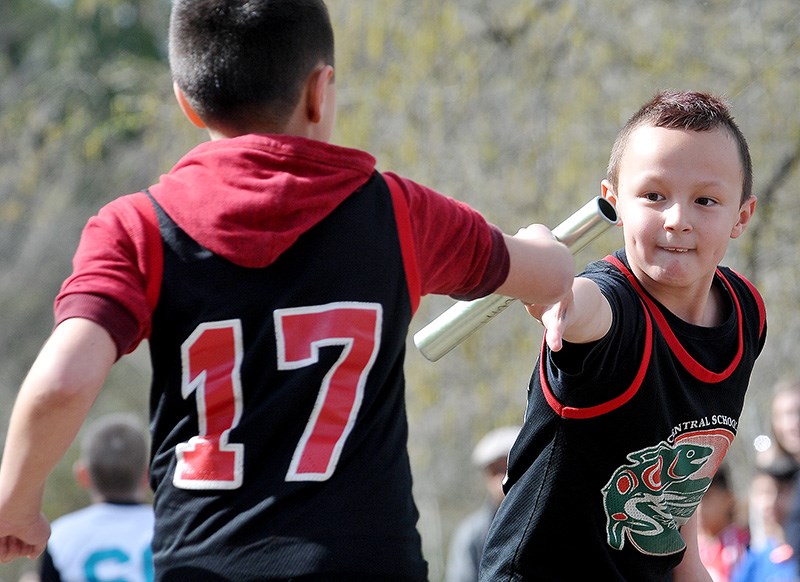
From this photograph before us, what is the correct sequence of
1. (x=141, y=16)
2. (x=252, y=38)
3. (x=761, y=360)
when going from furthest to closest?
1. (x=141, y=16)
2. (x=761, y=360)
3. (x=252, y=38)

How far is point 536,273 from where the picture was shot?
2.29 m

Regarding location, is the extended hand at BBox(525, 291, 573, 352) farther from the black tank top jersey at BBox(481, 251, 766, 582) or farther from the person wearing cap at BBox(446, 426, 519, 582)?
the person wearing cap at BBox(446, 426, 519, 582)

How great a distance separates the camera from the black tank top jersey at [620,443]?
2.52 m

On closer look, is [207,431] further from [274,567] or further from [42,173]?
[42,173]

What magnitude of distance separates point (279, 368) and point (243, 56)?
55 centimetres

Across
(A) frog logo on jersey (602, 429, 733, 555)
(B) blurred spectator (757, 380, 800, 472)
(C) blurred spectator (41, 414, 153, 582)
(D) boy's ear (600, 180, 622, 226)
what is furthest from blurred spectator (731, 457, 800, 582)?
(D) boy's ear (600, 180, 622, 226)

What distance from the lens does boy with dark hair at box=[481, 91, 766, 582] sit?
2.54 metres

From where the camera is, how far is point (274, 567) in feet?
6.78

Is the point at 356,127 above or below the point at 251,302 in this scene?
above

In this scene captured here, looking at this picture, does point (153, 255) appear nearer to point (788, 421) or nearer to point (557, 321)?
point (557, 321)

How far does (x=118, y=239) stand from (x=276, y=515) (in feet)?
1.71

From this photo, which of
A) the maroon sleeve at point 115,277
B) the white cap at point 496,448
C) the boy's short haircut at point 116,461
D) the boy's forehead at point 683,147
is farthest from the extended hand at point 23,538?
the white cap at point 496,448

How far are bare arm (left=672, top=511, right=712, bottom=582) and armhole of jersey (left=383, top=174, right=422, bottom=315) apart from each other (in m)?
1.09

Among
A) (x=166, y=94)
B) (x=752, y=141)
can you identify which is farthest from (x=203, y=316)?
(x=166, y=94)
